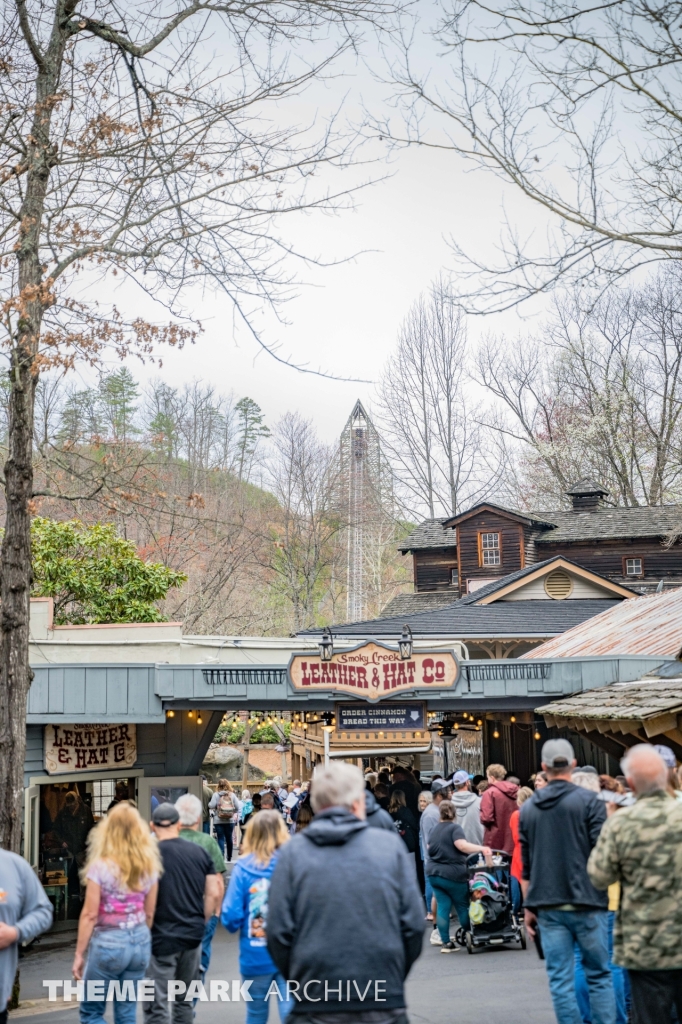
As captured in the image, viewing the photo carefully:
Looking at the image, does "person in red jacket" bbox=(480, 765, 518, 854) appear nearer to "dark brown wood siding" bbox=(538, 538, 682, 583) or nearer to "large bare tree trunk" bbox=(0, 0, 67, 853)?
"large bare tree trunk" bbox=(0, 0, 67, 853)

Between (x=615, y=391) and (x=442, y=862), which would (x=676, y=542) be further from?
(x=442, y=862)

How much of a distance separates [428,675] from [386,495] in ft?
126

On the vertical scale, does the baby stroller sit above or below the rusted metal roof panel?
below

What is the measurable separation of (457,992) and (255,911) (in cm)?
327

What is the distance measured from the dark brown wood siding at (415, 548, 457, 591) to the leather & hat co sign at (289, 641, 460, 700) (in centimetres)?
2996

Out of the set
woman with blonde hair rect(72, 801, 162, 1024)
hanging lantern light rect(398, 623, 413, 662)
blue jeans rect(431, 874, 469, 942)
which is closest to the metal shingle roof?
hanging lantern light rect(398, 623, 413, 662)

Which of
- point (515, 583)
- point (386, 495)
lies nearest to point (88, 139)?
point (515, 583)

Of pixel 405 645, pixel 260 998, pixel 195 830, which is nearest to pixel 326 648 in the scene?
pixel 405 645

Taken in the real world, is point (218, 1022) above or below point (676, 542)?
below

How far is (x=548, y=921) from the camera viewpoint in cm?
603

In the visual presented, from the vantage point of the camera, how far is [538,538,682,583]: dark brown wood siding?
1624 inches

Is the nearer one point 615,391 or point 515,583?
point 515,583

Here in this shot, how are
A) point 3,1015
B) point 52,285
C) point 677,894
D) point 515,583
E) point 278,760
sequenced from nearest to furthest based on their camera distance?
point 677,894
point 3,1015
point 52,285
point 515,583
point 278,760

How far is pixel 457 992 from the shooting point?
8.58 m
